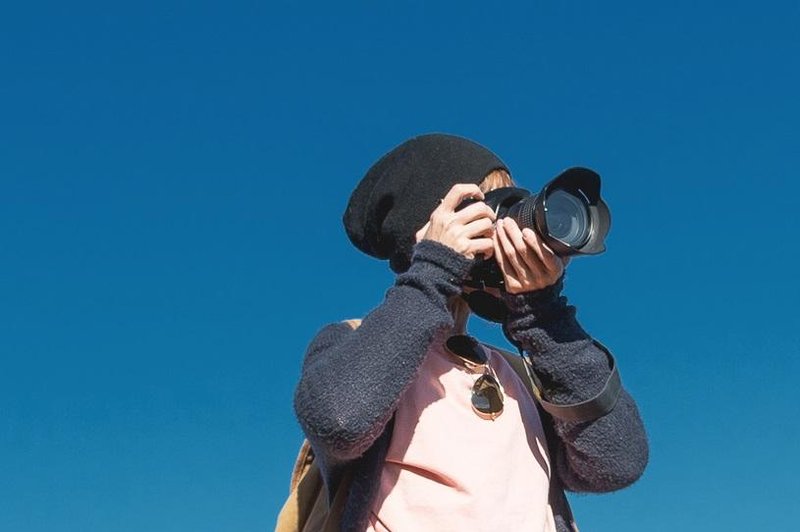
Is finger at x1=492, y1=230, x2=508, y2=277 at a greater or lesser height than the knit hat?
lesser

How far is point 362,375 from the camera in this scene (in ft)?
8.59

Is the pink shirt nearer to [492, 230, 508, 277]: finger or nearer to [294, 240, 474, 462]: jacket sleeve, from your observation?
[294, 240, 474, 462]: jacket sleeve

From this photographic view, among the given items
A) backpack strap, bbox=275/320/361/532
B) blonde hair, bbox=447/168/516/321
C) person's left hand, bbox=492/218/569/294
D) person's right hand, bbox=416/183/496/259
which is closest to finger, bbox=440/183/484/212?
person's right hand, bbox=416/183/496/259

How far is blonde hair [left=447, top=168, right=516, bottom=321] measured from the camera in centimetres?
319

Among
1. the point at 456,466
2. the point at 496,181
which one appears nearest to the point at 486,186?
the point at 496,181

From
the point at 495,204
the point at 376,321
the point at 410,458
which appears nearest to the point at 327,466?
the point at 410,458

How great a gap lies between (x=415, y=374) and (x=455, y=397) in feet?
0.86

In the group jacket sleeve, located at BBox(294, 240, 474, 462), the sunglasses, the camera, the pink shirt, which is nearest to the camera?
jacket sleeve, located at BBox(294, 240, 474, 462)

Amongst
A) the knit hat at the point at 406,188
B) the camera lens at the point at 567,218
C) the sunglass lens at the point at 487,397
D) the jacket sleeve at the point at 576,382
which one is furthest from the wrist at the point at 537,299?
the knit hat at the point at 406,188

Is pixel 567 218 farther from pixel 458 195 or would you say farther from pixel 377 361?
pixel 377 361

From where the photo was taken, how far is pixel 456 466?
273cm

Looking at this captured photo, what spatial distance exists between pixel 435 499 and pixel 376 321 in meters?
0.46

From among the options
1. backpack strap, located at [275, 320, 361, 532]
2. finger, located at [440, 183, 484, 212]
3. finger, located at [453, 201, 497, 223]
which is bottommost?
backpack strap, located at [275, 320, 361, 532]

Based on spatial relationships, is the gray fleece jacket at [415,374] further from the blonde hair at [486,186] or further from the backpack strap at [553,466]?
the blonde hair at [486,186]
